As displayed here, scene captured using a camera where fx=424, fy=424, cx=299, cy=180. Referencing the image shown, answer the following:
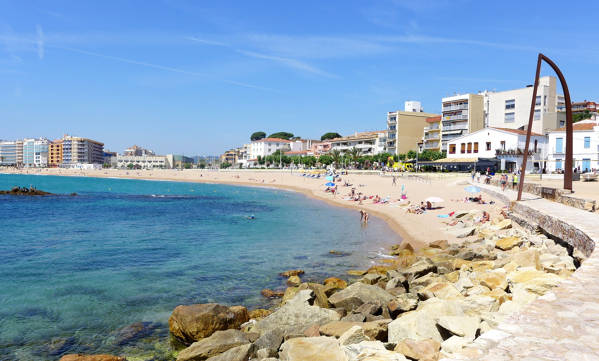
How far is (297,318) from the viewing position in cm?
978

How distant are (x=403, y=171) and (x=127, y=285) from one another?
60987mm

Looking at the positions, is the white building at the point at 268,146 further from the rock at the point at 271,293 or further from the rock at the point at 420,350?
the rock at the point at 420,350

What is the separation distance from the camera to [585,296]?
6168mm

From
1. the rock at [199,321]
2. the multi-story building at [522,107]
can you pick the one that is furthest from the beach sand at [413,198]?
the multi-story building at [522,107]

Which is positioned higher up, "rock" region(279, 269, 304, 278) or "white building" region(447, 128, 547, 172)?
"white building" region(447, 128, 547, 172)

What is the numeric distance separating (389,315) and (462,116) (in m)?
78.9

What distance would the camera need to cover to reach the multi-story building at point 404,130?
309 feet

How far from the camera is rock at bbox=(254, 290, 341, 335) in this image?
9.60m

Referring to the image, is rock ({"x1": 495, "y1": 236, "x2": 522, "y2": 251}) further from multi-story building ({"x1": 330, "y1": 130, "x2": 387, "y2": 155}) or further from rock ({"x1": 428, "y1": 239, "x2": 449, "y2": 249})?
multi-story building ({"x1": 330, "y1": 130, "x2": 387, "y2": 155})

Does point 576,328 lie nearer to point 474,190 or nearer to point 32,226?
point 474,190

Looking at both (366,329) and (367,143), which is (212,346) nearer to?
(366,329)

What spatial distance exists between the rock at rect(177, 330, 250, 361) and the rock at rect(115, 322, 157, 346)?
2.12m

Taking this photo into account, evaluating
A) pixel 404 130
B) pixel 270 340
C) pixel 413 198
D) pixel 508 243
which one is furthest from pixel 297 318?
pixel 404 130

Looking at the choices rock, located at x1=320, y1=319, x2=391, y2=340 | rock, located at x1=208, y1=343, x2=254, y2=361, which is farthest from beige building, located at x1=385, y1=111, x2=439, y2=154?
rock, located at x1=208, y1=343, x2=254, y2=361
